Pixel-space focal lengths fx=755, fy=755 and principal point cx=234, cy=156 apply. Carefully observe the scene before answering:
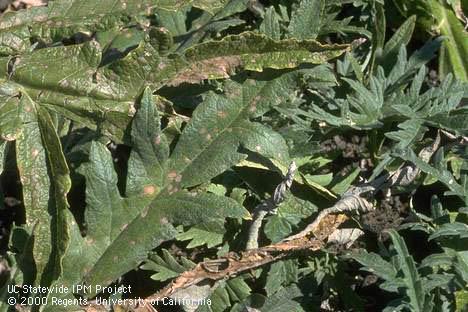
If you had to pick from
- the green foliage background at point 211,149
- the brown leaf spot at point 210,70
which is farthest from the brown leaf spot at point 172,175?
the brown leaf spot at point 210,70

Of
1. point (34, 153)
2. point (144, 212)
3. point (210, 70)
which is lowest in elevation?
point (144, 212)

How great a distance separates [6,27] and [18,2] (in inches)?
32.1

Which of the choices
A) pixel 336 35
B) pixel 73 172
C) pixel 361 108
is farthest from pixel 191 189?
pixel 336 35

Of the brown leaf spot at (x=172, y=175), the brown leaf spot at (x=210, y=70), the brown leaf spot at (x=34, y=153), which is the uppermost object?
the brown leaf spot at (x=210, y=70)

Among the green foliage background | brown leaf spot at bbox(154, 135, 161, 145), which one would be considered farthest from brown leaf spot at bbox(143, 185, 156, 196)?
brown leaf spot at bbox(154, 135, 161, 145)

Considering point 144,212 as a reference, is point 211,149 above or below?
above

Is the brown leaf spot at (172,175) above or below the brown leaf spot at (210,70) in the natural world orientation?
below

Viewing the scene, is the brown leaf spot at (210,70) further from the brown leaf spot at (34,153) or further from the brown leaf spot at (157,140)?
the brown leaf spot at (34,153)

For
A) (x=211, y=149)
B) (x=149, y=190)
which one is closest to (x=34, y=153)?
(x=149, y=190)

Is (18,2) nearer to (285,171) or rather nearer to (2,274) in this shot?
(2,274)

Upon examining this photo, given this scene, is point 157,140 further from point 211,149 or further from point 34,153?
point 34,153

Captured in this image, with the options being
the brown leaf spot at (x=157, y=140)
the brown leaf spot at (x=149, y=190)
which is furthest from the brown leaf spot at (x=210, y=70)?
the brown leaf spot at (x=149, y=190)

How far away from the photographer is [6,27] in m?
1.90

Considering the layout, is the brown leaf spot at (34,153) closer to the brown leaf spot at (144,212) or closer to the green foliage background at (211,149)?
the green foliage background at (211,149)
